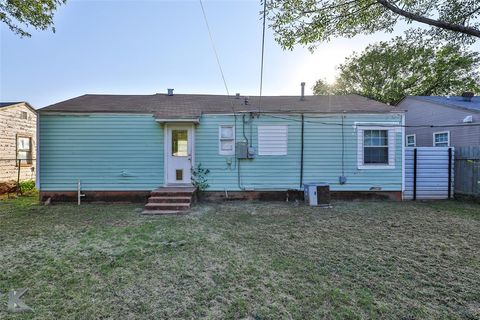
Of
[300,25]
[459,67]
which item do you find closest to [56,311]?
[300,25]

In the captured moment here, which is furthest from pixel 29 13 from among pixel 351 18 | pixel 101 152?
pixel 351 18

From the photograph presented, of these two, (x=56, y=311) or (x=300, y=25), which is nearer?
(x=56, y=311)

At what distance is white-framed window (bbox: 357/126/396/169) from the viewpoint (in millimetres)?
8109

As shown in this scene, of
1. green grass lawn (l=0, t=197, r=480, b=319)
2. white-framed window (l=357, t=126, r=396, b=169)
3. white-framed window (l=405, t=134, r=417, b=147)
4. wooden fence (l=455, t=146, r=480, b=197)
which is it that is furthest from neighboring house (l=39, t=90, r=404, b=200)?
white-framed window (l=405, t=134, r=417, b=147)

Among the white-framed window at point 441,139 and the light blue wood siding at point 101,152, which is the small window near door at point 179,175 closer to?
the light blue wood siding at point 101,152

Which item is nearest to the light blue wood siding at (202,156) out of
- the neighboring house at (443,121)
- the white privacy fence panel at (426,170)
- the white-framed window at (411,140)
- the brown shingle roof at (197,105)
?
the brown shingle roof at (197,105)

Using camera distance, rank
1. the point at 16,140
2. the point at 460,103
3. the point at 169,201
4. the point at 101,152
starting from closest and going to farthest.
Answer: the point at 169,201, the point at 101,152, the point at 16,140, the point at 460,103

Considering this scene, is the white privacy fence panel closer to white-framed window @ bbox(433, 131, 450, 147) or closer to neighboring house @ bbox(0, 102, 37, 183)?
white-framed window @ bbox(433, 131, 450, 147)

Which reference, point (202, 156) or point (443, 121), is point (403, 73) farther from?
point (202, 156)

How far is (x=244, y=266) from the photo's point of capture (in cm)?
346

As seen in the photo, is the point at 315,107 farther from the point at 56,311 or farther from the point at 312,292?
the point at 56,311

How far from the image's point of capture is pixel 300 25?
→ 19.5 feet

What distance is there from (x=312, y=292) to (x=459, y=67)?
2730 centimetres

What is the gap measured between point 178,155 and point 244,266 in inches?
215
